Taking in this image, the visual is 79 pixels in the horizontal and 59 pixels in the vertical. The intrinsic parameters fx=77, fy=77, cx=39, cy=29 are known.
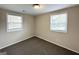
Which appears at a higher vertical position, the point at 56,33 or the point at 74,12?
the point at 74,12

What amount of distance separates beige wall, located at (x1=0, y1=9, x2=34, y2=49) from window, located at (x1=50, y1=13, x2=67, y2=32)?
1.69 meters

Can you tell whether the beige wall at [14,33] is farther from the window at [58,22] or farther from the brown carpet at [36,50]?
the window at [58,22]

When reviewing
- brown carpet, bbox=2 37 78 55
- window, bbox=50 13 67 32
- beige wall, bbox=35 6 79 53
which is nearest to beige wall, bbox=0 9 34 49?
brown carpet, bbox=2 37 78 55

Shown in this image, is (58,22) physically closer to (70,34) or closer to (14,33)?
(70,34)

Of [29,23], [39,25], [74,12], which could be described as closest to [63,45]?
[74,12]

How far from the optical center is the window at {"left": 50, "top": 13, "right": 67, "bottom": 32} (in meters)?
3.36

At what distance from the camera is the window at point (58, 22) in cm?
336

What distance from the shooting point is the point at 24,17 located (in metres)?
4.71

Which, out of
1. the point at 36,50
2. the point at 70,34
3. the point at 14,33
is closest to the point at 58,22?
the point at 70,34

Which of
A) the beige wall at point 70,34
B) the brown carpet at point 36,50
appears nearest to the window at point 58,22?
the beige wall at point 70,34

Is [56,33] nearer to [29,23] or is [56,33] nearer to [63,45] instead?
[63,45]

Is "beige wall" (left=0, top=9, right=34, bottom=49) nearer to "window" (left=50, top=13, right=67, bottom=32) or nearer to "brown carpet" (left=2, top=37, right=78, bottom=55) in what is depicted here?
"brown carpet" (left=2, top=37, right=78, bottom=55)

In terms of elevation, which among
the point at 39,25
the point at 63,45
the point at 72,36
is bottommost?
the point at 63,45
